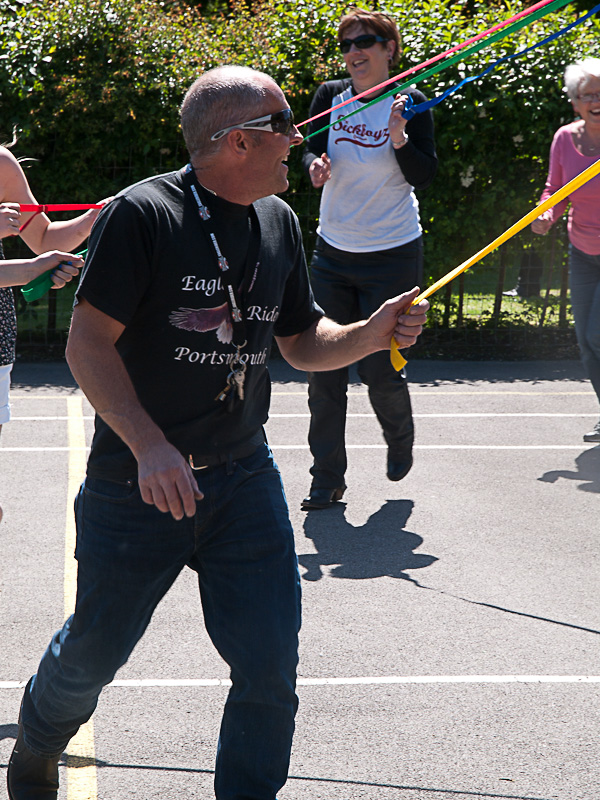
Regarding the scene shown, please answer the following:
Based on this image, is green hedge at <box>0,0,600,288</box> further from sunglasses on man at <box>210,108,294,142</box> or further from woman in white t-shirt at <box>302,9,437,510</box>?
sunglasses on man at <box>210,108,294,142</box>

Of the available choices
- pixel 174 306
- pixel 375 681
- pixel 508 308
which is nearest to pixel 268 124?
pixel 174 306

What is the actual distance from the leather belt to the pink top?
4364 mm

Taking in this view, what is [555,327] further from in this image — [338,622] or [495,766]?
[495,766]

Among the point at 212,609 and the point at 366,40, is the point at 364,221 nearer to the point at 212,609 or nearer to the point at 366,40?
the point at 366,40

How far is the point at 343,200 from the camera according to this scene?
5.59 meters

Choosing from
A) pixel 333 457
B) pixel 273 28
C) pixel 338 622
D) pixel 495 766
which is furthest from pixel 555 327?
pixel 495 766

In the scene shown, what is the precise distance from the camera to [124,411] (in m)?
2.54

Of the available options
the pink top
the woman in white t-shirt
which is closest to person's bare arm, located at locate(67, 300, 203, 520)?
the woman in white t-shirt

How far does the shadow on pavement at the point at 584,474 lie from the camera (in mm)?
6262

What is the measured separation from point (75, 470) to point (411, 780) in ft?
12.6

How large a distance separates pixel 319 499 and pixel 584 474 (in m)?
1.79

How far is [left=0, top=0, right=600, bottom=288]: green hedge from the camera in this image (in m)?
9.76

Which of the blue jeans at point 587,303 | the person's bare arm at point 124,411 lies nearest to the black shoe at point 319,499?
the blue jeans at point 587,303

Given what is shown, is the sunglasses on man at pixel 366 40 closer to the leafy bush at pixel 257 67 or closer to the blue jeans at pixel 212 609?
the blue jeans at pixel 212 609
